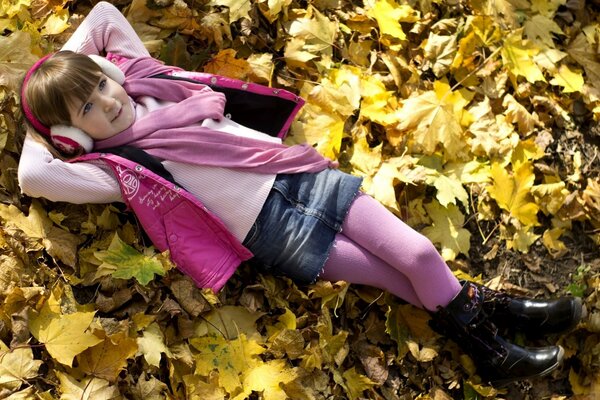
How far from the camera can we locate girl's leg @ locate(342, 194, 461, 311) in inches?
104

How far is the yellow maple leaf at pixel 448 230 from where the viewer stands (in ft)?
9.86

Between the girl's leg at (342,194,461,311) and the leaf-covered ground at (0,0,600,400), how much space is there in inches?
7.7

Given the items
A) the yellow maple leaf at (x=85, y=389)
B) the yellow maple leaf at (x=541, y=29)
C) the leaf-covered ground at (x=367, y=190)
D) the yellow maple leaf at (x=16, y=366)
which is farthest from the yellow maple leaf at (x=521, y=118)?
the yellow maple leaf at (x=16, y=366)

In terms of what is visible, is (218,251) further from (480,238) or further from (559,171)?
(559,171)

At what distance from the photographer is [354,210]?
105 inches

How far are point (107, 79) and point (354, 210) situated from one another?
1.05 m

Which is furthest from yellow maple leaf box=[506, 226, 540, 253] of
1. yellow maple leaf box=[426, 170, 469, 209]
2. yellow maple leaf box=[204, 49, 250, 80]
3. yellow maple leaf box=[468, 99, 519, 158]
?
yellow maple leaf box=[204, 49, 250, 80]

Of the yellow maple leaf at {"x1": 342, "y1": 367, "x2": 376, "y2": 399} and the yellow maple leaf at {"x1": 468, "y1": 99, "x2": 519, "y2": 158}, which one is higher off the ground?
the yellow maple leaf at {"x1": 468, "y1": 99, "x2": 519, "y2": 158}

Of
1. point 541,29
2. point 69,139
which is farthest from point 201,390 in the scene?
point 541,29

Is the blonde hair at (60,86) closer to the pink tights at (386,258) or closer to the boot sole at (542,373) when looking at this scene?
the pink tights at (386,258)

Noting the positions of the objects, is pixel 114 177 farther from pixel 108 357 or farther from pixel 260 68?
pixel 260 68

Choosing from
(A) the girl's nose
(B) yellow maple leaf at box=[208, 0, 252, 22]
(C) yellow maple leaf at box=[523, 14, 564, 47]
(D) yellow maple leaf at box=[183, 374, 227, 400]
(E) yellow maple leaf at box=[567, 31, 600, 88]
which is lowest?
(D) yellow maple leaf at box=[183, 374, 227, 400]

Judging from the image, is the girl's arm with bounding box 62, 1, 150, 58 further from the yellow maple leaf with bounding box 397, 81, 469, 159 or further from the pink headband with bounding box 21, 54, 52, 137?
the yellow maple leaf with bounding box 397, 81, 469, 159

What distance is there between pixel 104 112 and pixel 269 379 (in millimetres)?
1133
